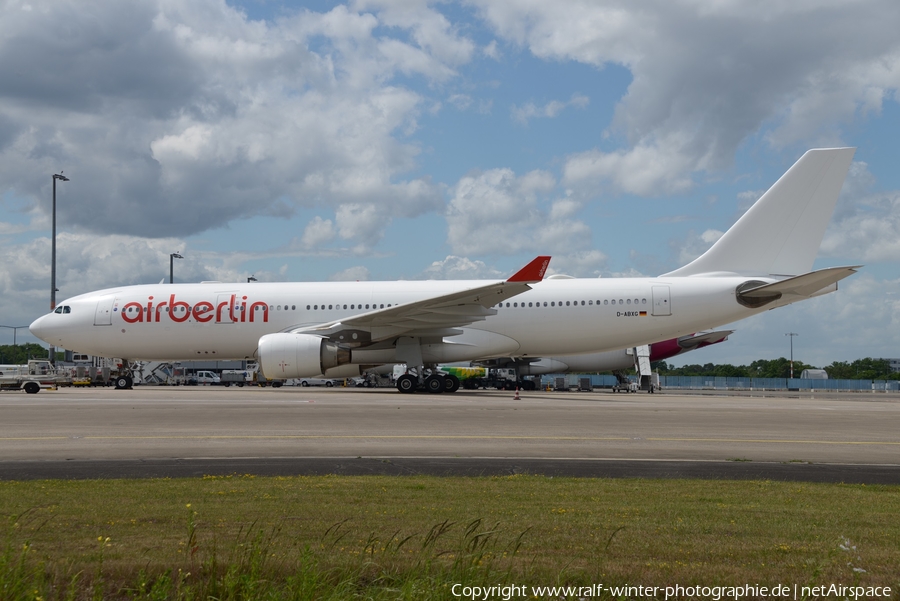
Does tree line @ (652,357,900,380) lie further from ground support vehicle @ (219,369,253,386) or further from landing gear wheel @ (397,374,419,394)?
landing gear wheel @ (397,374,419,394)

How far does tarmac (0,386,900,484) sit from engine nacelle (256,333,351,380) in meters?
6.29

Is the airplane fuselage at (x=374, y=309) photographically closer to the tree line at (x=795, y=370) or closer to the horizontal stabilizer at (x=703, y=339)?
the horizontal stabilizer at (x=703, y=339)

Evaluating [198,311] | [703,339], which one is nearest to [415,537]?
[198,311]

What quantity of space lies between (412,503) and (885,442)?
998cm

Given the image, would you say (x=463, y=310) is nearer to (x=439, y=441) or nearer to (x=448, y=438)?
(x=448, y=438)

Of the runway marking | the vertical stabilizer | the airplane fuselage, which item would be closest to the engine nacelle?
the airplane fuselage

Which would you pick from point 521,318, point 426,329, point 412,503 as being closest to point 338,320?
point 426,329

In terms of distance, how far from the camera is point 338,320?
92.0 feet

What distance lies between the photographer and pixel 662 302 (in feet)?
88.0

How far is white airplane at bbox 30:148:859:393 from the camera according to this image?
84.5 ft

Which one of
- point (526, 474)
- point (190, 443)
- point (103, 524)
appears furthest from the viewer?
point (190, 443)

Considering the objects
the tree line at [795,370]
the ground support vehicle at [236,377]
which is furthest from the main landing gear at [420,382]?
the tree line at [795,370]

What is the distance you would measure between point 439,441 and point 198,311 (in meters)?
18.9

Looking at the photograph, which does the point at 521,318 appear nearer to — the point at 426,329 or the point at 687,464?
the point at 426,329
